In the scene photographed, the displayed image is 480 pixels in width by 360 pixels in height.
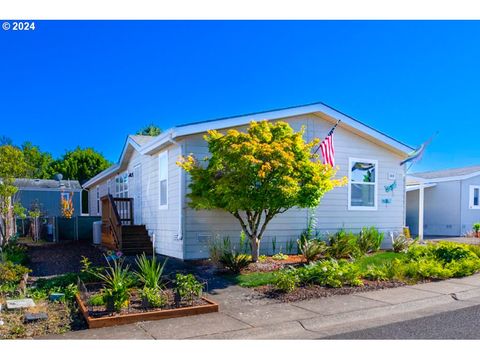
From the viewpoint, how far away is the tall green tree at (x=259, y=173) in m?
9.09

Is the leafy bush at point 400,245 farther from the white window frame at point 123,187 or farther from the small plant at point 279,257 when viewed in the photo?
the white window frame at point 123,187

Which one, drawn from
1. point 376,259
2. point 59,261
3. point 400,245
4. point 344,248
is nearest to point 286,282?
point 344,248

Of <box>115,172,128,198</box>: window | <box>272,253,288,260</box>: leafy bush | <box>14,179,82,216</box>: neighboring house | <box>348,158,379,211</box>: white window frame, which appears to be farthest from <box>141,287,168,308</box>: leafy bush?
<box>14,179,82,216</box>: neighboring house

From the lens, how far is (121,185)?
18.8 metres

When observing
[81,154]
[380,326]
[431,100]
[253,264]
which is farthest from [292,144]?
[81,154]

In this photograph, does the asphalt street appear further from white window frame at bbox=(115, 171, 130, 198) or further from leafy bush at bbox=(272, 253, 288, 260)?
white window frame at bbox=(115, 171, 130, 198)

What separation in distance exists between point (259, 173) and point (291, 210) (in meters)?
3.96

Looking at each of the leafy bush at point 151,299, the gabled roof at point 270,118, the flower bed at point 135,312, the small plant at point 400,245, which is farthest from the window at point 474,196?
the leafy bush at point 151,299

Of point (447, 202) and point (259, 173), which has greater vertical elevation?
point (259, 173)

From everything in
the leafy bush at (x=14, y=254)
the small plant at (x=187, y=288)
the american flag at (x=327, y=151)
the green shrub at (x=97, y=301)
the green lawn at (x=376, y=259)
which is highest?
the american flag at (x=327, y=151)

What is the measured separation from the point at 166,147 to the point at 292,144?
445 centimetres

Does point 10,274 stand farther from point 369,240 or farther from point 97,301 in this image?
point 369,240

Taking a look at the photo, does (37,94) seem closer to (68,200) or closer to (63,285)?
(63,285)

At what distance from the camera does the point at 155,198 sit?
44.9ft
